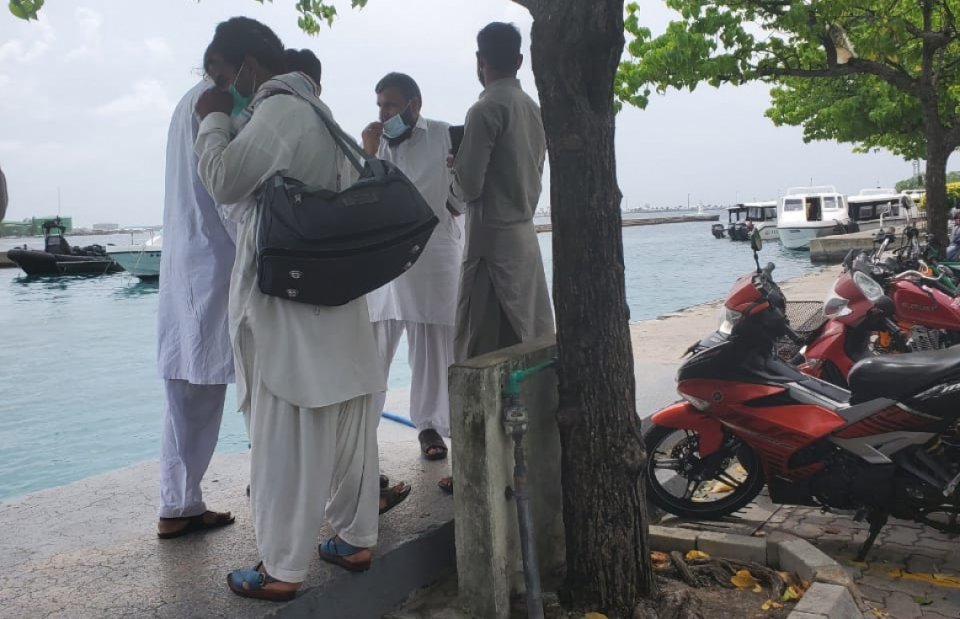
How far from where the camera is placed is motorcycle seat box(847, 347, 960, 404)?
11.8ft

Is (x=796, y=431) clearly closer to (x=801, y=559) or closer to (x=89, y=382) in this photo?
(x=801, y=559)

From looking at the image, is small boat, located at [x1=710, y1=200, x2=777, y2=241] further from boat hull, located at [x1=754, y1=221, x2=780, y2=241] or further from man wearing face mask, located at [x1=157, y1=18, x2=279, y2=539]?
man wearing face mask, located at [x1=157, y1=18, x2=279, y2=539]

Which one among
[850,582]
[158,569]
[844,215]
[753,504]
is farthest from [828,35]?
[844,215]

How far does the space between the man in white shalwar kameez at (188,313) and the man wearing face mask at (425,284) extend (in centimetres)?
109

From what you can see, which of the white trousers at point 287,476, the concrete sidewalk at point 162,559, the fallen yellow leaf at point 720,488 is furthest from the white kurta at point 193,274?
the fallen yellow leaf at point 720,488

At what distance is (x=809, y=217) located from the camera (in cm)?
3828

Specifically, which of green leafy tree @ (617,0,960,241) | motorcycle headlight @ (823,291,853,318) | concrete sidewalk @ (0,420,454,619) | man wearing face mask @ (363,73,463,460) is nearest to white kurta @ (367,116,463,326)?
man wearing face mask @ (363,73,463,460)

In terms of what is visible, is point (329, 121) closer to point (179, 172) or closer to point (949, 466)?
point (179, 172)

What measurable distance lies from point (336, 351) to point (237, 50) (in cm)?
113

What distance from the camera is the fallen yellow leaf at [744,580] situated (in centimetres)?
325

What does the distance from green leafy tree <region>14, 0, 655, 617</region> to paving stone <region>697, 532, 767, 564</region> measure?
1.89 feet

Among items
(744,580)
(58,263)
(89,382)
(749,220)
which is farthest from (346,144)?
(749,220)

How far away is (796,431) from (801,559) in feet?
2.52

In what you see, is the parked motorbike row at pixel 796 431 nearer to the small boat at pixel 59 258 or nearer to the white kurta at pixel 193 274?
the white kurta at pixel 193 274
